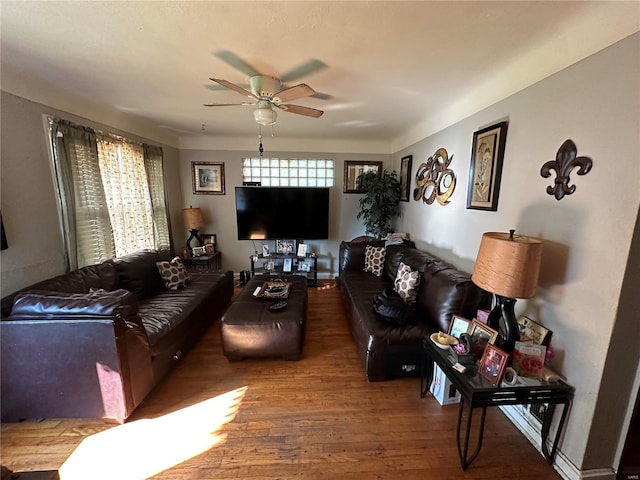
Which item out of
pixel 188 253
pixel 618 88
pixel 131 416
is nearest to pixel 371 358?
pixel 131 416

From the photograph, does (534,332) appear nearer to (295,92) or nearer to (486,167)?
(486,167)

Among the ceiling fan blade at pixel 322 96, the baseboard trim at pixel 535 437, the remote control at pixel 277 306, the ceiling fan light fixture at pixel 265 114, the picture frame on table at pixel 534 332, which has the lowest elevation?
the baseboard trim at pixel 535 437

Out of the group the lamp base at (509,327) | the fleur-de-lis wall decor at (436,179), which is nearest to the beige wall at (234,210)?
the fleur-de-lis wall decor at (436,179)

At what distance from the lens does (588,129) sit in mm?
1322

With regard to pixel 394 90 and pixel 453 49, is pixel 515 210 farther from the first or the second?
pixel 394 90

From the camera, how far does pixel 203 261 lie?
4.08 metres

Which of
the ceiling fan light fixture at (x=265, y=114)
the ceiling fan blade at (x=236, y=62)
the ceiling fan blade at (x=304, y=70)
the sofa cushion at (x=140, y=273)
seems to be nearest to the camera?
the ceiling fan blade at (x=236, y=62)

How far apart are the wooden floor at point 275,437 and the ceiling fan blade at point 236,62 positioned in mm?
2426

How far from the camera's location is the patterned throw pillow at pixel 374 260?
138 inches

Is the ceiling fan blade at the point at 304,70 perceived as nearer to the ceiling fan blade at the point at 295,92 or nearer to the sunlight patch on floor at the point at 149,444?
the ceiling fan blade at the point at 295,92

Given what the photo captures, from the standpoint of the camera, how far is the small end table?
4055 millimetres

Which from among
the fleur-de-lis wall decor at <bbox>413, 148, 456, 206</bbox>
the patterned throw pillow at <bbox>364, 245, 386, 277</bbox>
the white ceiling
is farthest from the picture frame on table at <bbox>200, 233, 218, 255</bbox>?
the fleur-de-lis wall decor at <bbox>413, 148, 456, 206</bbox>

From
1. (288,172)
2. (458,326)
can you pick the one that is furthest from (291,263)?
(458,326)

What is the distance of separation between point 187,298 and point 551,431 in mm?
3035
